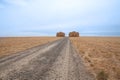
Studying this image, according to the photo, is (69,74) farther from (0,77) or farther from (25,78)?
(0,77)

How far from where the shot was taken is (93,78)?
780 centimetres

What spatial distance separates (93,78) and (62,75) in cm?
171

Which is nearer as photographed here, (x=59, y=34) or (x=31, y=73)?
(x=31, y=73)

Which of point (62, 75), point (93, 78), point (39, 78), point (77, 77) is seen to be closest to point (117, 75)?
point (93, 78)

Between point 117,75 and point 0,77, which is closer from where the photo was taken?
point 0,77

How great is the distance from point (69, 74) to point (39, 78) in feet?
6.09

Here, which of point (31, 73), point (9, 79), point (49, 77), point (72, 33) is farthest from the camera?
point (72, 33)

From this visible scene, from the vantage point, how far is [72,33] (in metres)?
171

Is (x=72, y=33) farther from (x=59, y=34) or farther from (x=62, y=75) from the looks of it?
(x=62, y=75)

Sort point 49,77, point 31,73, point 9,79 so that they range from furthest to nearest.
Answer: point 31,73 → point 49,77 → point 9,79

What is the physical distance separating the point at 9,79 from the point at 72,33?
164973 mm

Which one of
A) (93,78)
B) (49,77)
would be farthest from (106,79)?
(49,77)

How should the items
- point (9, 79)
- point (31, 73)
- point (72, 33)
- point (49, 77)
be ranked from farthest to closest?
1. point (72, 33)
2. point (31, 73)
3. point (49, 77)
4. point (9, 79)

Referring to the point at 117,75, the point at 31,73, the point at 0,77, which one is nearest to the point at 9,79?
the point at 0,77
